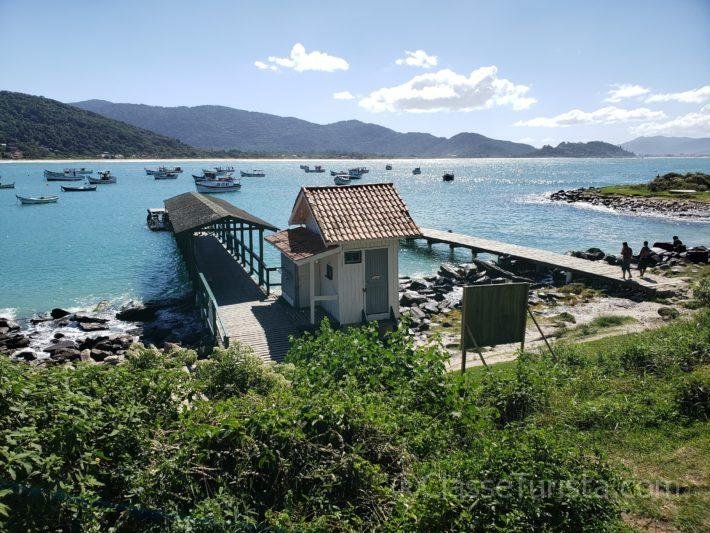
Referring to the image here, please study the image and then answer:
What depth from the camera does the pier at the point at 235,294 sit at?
16656mm

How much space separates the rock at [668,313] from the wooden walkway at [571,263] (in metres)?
4.29

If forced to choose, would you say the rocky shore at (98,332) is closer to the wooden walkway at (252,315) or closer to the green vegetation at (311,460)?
the wooden walkway at (252,315)

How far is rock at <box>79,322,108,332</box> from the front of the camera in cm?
2348

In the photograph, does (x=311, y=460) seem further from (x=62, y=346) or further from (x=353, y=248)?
(x=62, y=346)

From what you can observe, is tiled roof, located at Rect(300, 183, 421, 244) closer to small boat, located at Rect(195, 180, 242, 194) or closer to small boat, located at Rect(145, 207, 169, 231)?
small boat, located at Rect(145, 207, 169, 231)

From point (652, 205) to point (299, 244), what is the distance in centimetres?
5848

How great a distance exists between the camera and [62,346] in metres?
20.5

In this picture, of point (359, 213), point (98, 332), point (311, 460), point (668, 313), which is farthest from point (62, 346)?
point (668, 313)

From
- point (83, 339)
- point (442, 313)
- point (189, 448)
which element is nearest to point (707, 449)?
point (189, 448)

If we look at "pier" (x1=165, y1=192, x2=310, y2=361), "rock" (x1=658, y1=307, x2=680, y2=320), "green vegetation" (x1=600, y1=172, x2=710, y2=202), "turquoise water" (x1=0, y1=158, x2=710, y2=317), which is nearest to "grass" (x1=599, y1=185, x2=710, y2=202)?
"green vegetation" (x1=600, y1=172, x2=710, y2=202)

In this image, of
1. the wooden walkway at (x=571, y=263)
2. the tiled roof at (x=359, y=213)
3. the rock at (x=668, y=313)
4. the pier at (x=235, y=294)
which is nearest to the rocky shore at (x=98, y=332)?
the pier at (x=235, y=294)

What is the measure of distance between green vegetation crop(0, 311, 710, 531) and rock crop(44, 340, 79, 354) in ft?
46.3

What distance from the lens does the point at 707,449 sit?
7.24m

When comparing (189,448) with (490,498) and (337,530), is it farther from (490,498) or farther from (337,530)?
(490,498)
